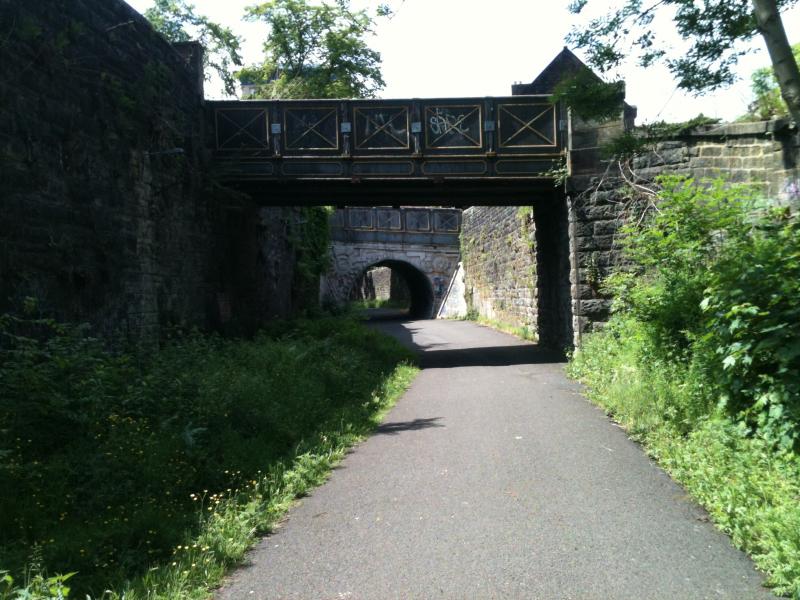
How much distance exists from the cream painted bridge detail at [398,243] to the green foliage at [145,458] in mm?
28347

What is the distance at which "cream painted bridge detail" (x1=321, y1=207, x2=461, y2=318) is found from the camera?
1453 inches

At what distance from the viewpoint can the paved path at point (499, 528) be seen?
363 centimetres

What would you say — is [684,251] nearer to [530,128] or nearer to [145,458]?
[145,458]

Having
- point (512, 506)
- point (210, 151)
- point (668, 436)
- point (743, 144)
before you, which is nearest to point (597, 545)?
point (512, 506)

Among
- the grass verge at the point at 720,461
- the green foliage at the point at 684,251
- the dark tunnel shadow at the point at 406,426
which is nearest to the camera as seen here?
the grass verge at the point at 720,461

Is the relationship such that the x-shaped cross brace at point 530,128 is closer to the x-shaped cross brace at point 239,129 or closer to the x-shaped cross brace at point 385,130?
the x-shaped cross brace at point 385,130

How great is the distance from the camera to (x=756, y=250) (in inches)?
250

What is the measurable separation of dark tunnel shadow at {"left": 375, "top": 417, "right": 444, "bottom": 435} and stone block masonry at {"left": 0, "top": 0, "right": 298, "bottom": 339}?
4082mm

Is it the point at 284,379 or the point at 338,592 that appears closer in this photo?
the point at 338,592

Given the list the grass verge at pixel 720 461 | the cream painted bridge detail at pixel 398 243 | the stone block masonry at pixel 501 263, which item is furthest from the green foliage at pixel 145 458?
the cream painted bridge detail at pixel 398 243

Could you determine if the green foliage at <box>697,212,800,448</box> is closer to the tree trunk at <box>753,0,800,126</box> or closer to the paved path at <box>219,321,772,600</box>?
the paved path at <box>219,321,772,600</box>

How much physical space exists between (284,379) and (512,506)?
4.74 meters

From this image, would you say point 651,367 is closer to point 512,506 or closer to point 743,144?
point 512,506

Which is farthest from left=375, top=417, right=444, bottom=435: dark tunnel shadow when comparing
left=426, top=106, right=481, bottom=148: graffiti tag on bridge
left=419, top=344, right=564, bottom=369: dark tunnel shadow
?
left=426, top=106, right=481, bottom=148: graffiti tag on bridge
